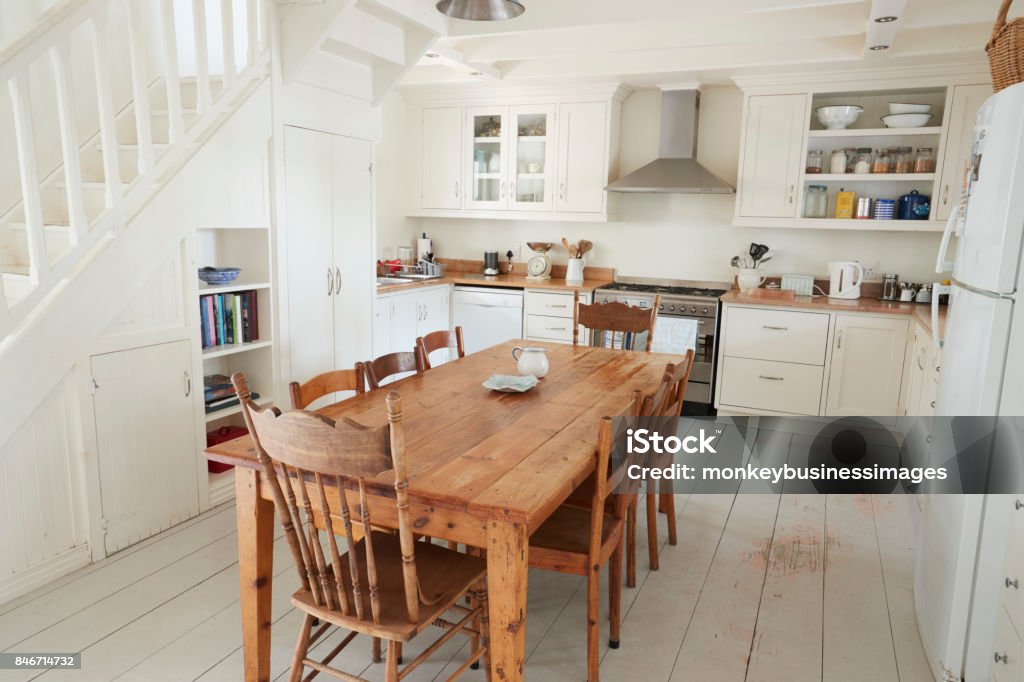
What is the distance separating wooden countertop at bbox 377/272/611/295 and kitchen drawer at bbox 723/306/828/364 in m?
1.09

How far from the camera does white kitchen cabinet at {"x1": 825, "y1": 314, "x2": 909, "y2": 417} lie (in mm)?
4305

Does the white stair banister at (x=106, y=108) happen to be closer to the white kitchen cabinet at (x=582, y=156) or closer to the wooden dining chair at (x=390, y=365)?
the wooden dining chair at (x=390, y=365)

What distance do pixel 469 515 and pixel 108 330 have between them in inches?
76.1

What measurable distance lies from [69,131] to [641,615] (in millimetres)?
2686

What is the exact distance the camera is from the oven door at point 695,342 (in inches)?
193

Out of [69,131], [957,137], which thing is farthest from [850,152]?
[69,131]

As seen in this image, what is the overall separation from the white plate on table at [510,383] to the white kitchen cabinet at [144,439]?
144cm

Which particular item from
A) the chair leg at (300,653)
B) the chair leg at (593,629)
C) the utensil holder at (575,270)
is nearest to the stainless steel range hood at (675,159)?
the utensil holder at (575,270)

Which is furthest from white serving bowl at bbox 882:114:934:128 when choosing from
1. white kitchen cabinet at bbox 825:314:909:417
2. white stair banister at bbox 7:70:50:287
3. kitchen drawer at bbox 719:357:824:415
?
white stair banister at bbox 7:70:50:287

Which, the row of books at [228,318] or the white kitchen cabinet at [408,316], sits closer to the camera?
the row of books at [228,318]

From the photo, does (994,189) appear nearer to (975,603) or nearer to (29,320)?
(975,603)

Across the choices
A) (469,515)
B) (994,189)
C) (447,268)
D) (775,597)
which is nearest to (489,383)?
A: (469,515)

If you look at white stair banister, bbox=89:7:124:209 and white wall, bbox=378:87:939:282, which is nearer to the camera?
white stair banister, bbox=89:7:124:209

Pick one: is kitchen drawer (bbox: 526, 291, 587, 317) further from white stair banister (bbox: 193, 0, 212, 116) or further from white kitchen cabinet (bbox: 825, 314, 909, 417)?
white stair banister (bbox: 193, 0, 212, 116)
